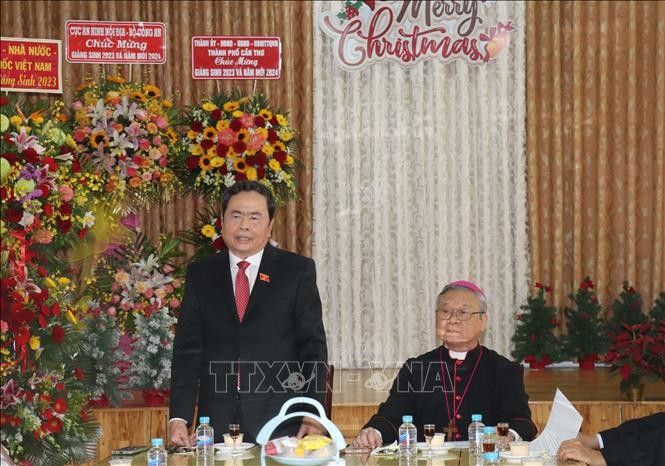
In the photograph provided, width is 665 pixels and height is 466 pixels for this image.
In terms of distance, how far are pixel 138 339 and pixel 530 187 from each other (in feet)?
12.9

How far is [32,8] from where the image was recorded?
862 cm

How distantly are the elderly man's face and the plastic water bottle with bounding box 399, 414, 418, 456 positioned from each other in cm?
74

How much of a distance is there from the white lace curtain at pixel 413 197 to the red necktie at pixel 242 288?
4566 mm

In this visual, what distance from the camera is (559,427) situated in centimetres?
375

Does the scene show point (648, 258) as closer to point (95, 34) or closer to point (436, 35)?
point (436, 35)

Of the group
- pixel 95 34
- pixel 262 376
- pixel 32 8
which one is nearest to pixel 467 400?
pixel 262 376

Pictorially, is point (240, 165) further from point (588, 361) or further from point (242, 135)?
point (588, 361)

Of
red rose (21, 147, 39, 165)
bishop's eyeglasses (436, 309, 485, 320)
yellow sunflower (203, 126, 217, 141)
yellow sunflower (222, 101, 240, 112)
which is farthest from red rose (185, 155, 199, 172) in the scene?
bishop's eyeglasses (436, 309, 485, 320)

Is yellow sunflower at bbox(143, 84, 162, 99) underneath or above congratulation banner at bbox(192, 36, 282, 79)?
underneath

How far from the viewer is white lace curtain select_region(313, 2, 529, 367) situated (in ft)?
28.6

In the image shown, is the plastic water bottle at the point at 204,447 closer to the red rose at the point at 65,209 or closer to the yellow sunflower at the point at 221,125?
the red rose at the point at 65,209

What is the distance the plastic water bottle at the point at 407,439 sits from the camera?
11.7 ft

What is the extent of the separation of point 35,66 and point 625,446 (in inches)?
190

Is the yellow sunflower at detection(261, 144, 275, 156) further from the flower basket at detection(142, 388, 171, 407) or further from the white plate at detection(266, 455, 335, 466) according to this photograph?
the white plate at detection(266, 455, 335, 466)
